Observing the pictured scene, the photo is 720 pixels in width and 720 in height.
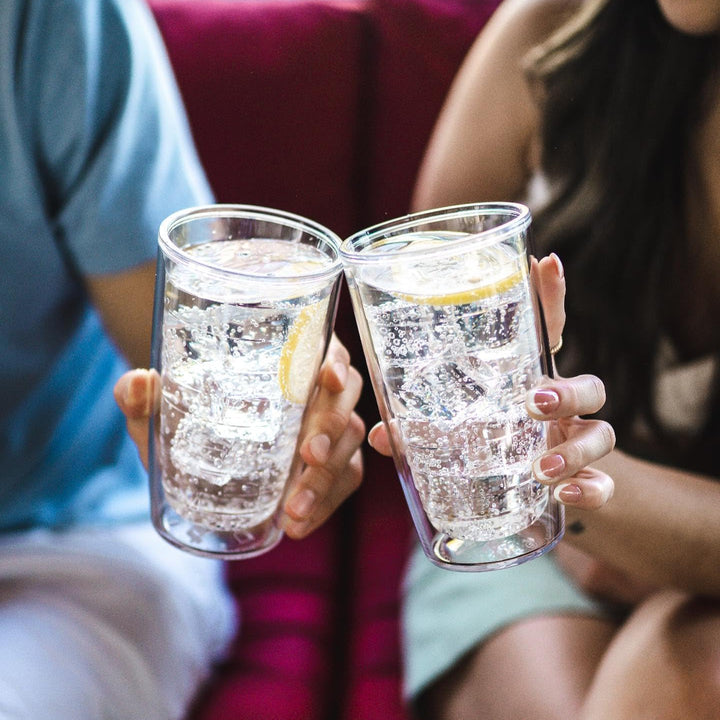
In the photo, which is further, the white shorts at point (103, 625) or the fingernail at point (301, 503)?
the white shorts at point (103, 625)

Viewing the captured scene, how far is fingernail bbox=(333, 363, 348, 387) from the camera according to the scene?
510 mm

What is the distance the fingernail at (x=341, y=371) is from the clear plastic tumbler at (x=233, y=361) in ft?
0.16

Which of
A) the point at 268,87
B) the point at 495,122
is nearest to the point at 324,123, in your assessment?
the point at 268,87

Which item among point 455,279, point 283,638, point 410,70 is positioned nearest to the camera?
point 455,279

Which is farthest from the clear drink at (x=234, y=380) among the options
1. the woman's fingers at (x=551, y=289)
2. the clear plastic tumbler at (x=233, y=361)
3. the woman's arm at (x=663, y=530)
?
the woman's arm at (x=663, y=530)

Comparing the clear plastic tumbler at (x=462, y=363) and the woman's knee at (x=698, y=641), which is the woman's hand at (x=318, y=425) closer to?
the clear plastic tumbler at (x=462, y=363)

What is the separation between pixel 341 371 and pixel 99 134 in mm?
305

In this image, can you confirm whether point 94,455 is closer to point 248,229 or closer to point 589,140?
point 248,229

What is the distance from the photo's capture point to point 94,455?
31.0 inches

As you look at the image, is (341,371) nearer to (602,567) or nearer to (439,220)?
(439,220)

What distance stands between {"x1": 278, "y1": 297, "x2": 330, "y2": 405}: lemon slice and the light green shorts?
12.7 inches

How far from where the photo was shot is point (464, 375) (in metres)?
0.38

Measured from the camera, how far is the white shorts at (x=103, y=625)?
623mm

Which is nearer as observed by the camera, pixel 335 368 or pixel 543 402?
pixel 543 402
